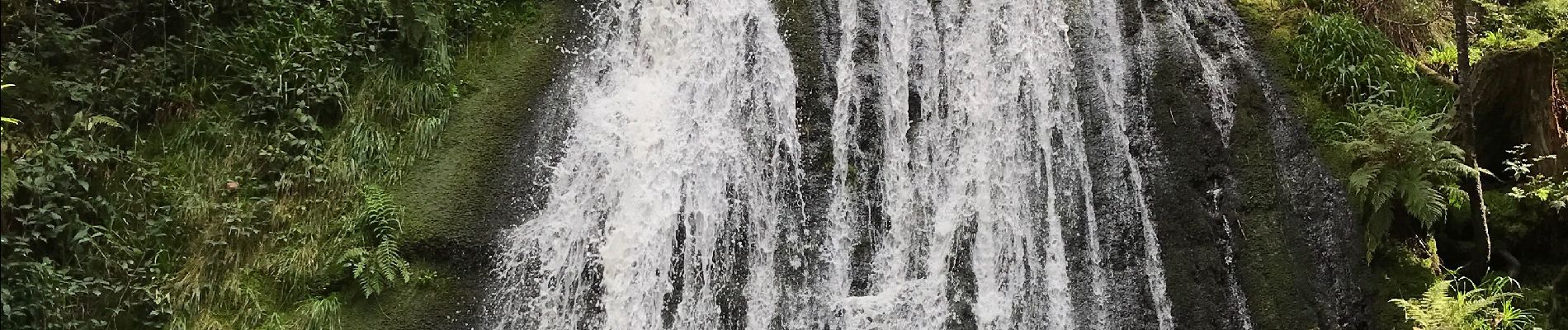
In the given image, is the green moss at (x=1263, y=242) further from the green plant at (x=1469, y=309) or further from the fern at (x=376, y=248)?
the fern at (x=376, y=248)

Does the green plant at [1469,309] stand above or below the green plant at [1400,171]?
below

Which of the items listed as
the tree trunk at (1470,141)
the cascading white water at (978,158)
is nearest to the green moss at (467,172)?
the cascading white water at (978,158)

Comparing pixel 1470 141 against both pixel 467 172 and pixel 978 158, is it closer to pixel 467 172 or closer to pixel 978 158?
pixel 978 158

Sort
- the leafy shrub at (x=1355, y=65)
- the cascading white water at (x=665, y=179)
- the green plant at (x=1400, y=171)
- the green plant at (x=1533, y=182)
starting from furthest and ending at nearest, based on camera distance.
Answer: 1. the leafy shrub at (x=1355, y=65)
2. the cascading white water at (x=665, y=179)
3. the green plant at (x=1533, y=182)
4. the green plant at (x=1400, y=171)

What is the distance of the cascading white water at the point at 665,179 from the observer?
5.57 meters

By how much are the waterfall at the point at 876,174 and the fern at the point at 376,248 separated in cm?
63

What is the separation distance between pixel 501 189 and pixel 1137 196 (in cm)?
418

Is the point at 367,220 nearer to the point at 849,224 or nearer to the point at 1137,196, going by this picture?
the point at 849,224

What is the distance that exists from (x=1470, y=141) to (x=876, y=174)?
11.8 feet

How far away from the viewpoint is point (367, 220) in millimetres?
5426

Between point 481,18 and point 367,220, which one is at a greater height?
point 481,18

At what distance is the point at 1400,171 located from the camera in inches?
203

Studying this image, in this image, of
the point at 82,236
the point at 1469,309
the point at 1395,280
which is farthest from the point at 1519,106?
the point at 82,236

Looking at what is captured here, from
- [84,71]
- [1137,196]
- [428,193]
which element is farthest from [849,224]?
[84,71]
